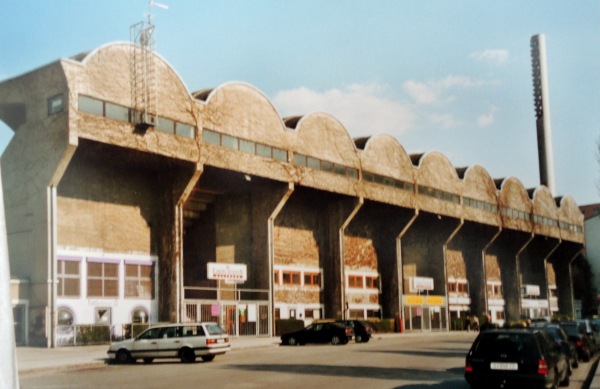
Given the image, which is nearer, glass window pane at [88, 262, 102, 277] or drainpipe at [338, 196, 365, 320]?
glass window pane at [88, 262, 102, 277]

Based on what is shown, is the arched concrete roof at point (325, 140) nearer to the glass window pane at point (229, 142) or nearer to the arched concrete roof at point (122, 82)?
the glass window pane at point (229, 142)

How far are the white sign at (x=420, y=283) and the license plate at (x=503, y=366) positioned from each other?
45.8 m

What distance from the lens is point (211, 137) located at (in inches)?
1618

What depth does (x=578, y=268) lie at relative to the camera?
9669 cm

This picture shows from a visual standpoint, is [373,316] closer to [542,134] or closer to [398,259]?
[398,259]

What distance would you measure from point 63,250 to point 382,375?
22.8 metres

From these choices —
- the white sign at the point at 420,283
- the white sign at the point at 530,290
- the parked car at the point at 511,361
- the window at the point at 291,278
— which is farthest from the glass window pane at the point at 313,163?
the white sign at the point at 530,290

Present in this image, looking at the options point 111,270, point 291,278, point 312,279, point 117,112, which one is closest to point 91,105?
point 117,112

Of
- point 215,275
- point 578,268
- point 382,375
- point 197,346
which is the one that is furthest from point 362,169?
point 578,268

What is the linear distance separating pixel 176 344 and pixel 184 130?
16930 mm

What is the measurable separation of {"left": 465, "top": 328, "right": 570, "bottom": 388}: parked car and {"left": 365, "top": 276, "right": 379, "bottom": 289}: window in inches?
1699

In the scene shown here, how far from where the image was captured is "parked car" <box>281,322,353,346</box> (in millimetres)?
36500

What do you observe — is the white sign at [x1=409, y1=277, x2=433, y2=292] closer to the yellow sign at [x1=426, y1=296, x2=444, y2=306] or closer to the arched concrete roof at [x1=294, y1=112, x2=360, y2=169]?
the yellow sign at [x1=426, y1=296, x2=444, y2=306]

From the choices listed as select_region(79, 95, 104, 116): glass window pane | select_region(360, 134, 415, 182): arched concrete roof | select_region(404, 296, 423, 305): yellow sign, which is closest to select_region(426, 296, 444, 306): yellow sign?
select_region(404, 296, 423, 305): yellow sign
